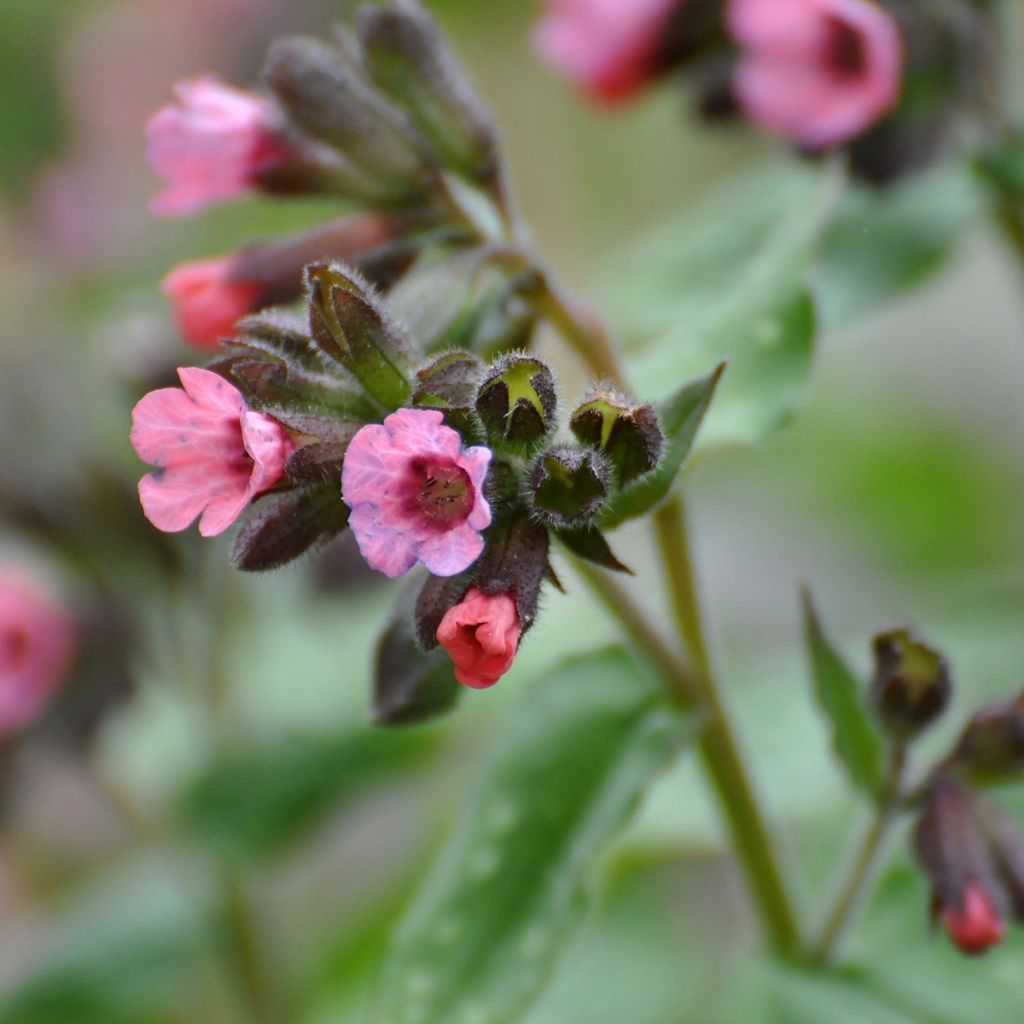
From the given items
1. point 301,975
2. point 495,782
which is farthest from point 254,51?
point 495,782

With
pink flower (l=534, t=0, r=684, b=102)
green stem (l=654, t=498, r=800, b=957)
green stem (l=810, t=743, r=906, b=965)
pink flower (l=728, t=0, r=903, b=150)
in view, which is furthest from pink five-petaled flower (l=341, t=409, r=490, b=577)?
pink flower (l=534, t=0, r=684, b=102)

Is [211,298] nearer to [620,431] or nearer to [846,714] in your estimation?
[620,431]

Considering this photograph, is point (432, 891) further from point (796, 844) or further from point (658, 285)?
point (658, 285)

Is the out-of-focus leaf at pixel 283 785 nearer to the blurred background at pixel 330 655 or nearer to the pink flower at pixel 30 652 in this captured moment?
the blurred background at pixel 330 655

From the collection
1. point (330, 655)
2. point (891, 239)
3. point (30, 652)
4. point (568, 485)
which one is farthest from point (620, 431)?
point (330, 655)

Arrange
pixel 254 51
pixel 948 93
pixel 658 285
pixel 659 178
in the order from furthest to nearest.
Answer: pixel 659 178, pixel 254 51, pixel 658 285, pixel 948 93
